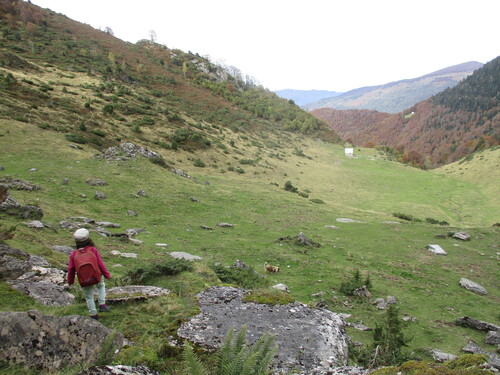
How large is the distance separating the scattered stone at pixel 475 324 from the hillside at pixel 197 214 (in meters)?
0.43

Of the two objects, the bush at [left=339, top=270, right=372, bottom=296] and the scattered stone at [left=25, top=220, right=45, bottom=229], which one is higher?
the scattered stone at [left=25, top=220, right=45, bottom=229]

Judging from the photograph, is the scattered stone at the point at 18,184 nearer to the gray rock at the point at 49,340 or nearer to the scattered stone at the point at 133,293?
the scattered stone at the point at 133,293

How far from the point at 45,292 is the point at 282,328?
5.12 meters

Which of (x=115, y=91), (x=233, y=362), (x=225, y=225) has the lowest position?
(x=225, y=225)

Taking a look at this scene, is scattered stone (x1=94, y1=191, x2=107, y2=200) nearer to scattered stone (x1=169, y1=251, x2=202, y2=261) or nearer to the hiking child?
scattered stone (x1=169, y1=251, x2=202, y2=261)

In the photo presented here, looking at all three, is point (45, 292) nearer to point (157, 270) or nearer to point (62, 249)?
point (157, 270)

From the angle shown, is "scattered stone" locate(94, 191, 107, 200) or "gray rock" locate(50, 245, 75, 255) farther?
"scattered stone" locate(94, 191, 107, 200)

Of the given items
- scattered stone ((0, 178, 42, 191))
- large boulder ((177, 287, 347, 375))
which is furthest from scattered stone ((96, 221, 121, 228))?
large boulder ((177, 287, 347, 375))

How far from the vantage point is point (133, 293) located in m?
6.96

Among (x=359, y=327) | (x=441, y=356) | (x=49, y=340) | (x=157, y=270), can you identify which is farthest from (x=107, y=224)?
(x=441, y=356)

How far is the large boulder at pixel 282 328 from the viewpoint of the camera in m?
5.18

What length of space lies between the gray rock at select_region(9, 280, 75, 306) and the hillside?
21 cm

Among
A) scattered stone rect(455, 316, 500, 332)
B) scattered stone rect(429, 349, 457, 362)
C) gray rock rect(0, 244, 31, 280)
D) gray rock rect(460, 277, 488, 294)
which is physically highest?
gray rock rect(0, 244, 31, 280)

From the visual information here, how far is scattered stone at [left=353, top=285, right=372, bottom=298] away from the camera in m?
11.6
